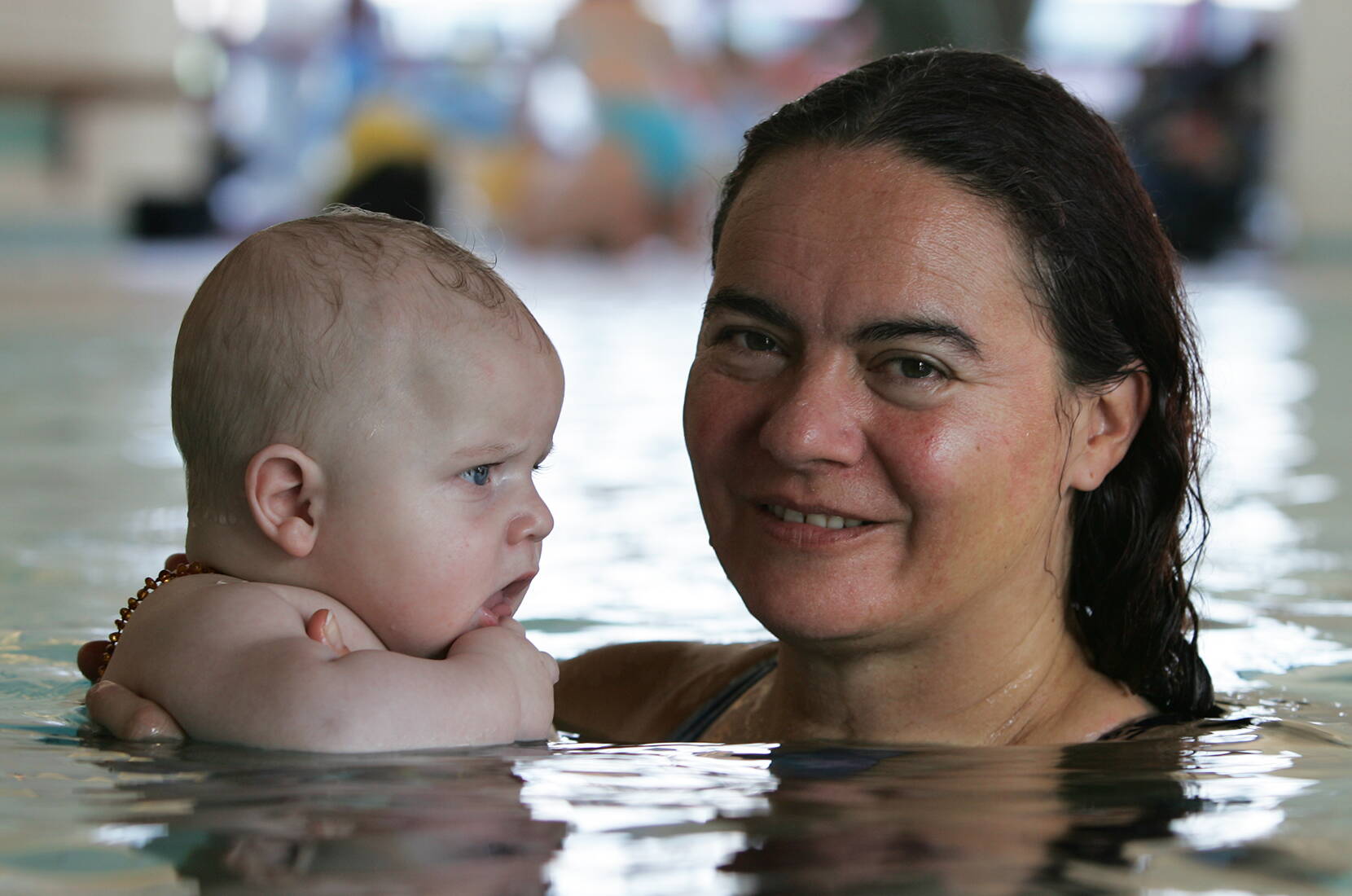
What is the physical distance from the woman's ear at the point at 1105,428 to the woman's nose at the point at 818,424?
1.18ft

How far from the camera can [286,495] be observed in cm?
215

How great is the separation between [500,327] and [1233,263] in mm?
17861

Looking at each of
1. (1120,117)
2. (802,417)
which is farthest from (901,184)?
(1120,117)

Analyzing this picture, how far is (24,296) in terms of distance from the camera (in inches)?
513

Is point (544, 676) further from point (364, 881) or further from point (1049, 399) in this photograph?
point (1049, 399)

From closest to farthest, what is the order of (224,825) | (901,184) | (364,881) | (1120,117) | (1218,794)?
(364,881) < (224,825) < (1218,794) < (901,184) < (1120,117)

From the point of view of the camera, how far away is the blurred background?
19.5 meters

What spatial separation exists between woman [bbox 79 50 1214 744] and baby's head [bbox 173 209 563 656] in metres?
0.29

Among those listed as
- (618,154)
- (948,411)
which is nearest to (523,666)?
(948,411)

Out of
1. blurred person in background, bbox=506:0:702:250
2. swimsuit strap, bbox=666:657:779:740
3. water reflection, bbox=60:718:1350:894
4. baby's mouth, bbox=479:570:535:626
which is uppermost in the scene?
blurred person in background, bbox=506:0:702:250

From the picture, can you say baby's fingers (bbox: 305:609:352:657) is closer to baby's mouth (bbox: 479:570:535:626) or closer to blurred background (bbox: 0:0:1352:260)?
baby's mouth (bbox: 479:570:535:626)

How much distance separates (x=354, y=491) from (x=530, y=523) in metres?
0.24

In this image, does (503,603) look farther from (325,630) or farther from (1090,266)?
(1090,266)

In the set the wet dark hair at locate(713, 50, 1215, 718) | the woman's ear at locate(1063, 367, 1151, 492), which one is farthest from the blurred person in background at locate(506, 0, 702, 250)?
the woman's ear at locate(1063, 367, 1151, 492)
